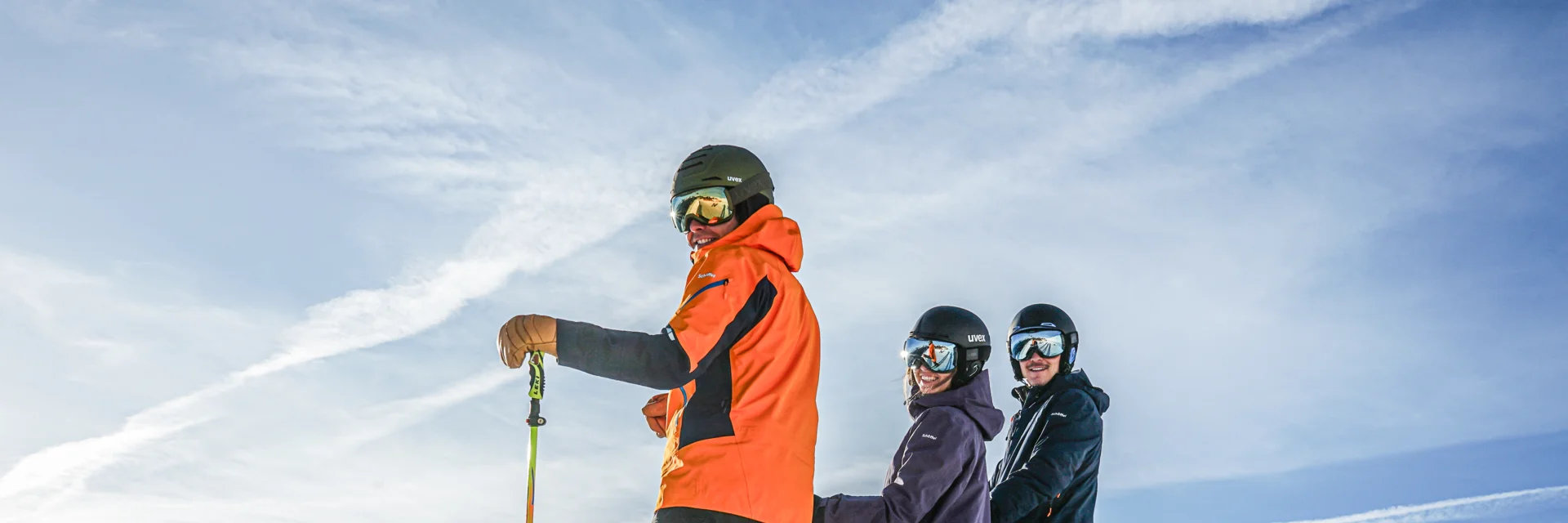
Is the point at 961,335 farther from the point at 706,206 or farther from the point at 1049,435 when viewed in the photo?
the point at 706,206

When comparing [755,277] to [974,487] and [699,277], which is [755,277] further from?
[974,487]

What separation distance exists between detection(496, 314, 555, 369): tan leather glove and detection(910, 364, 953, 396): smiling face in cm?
422

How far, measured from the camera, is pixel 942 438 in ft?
27.0

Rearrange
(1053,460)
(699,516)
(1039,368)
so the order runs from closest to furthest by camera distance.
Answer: (699,516) < (1053,460) < (1039,368)

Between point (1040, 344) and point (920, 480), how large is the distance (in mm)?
2994

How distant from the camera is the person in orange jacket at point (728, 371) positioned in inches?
208

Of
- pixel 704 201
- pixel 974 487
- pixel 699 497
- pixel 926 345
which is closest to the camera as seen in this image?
pixel 699 497

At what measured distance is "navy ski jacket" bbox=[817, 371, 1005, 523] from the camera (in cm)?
802

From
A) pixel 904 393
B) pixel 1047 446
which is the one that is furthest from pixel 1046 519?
pixel 904 393

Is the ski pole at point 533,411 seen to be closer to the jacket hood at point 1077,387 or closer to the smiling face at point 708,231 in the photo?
the smiling face at point 708,231

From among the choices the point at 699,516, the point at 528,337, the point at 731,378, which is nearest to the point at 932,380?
the point at 731,378

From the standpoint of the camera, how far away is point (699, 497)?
5.27m

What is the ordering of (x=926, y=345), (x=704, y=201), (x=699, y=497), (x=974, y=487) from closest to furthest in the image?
(x=699, y=497) → (x=704, y=201) → (x=974, y=487) → (x=926, y=345)

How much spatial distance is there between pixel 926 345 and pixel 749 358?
12.5ft
